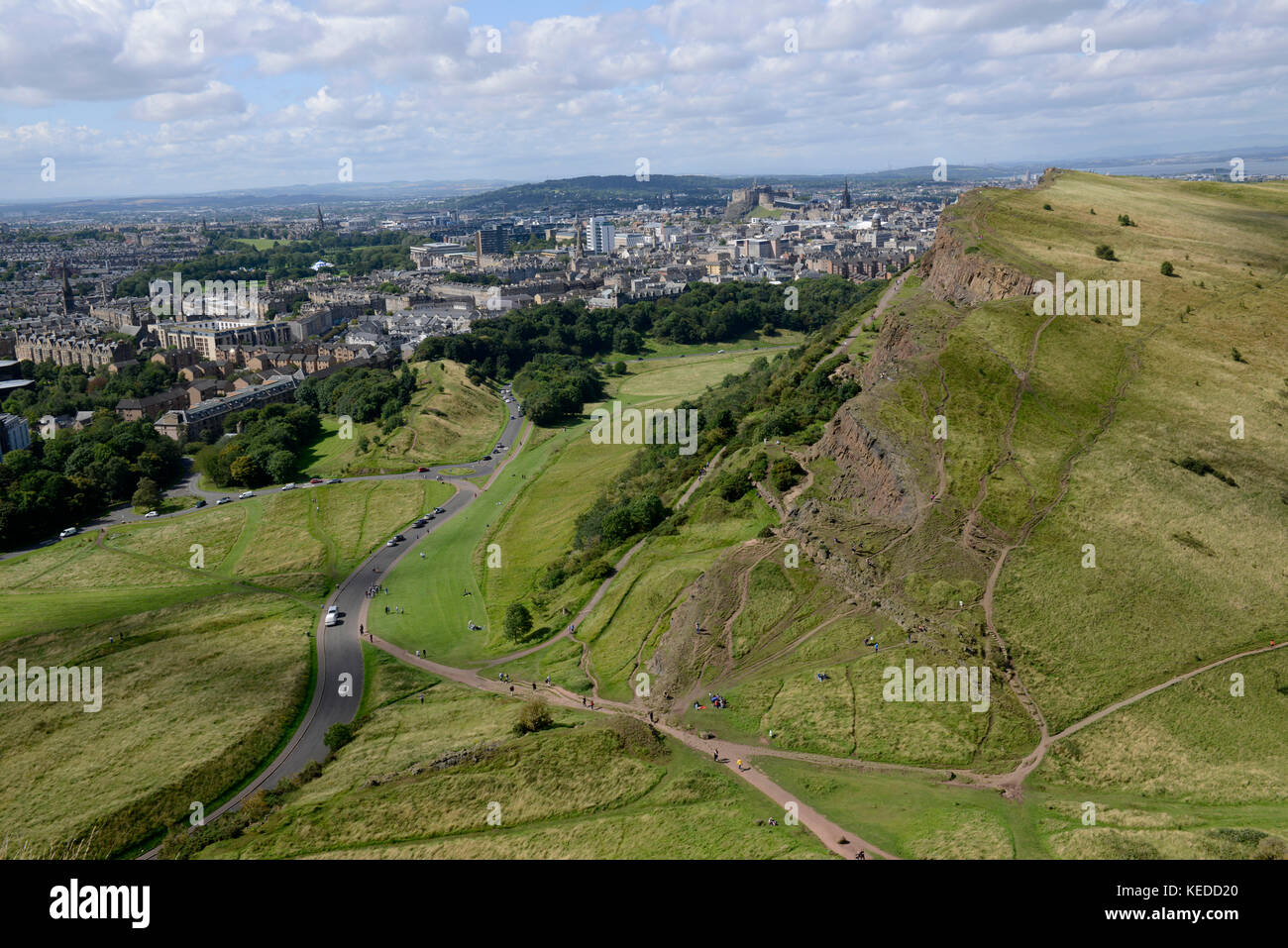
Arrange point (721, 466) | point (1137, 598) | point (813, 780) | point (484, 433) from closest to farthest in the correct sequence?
1. point (813, 780)
2. point (1137, 598)
3. point (721, 466)
4. point (484, 433)

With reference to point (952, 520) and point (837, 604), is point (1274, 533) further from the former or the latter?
point (837, 604)

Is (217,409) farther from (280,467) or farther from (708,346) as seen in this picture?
(708,346)

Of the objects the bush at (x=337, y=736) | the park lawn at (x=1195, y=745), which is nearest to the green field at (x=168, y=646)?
the bush at (x=337, y=736)

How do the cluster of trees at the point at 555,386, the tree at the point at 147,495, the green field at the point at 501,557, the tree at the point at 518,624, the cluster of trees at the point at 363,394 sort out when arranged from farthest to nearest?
the cluster of trees at the point at 555,386 → the cluster of trees at the point at 363,394 → the tree at the point at 147,495 → the green field at the point at 501,557 → the tree at the point at 518,624

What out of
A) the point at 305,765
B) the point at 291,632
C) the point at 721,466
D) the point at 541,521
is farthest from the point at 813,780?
the point at 541,521

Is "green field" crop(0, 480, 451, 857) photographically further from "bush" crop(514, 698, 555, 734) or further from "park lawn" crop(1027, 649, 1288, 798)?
"park lawn" crop(1027, 649, 1288, 798)

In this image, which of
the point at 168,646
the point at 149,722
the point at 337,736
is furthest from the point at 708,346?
the point at 149,722

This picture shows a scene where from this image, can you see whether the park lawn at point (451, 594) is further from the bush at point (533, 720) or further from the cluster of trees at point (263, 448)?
the cluster of trees at point (263, 448)
